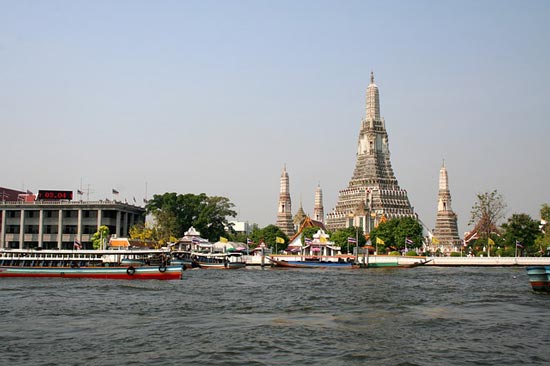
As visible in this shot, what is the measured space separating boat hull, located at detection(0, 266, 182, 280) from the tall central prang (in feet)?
276

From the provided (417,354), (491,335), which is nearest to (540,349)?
(491,335)

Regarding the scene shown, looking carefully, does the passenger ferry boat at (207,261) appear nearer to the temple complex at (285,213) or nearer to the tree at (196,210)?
the tree at (196,210)

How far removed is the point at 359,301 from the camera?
37.7 meters

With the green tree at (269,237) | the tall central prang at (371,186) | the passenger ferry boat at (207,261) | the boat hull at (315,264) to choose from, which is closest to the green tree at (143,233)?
the passenger ferry boat at (207,261)

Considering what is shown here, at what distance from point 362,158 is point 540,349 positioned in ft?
430

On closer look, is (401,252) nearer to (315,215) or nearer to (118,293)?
(118,293)

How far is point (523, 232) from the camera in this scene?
97.9 meters

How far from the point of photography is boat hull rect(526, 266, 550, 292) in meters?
42.6

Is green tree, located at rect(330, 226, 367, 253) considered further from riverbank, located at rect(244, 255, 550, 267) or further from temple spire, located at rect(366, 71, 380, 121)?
temple spire, located at rect(366, 71, 380, 121)

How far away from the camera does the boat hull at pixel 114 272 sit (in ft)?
179

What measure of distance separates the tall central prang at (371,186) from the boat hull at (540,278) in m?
91.5

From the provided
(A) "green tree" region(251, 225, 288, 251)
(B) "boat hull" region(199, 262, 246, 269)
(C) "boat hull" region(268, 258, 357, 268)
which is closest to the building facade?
(B) "boat hull" region(199, 262, 246, 269)

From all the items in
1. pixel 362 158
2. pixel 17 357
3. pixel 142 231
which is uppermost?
pixel 362 158

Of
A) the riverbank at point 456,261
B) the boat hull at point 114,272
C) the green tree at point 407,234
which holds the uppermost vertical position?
the green tree at point 407,234
